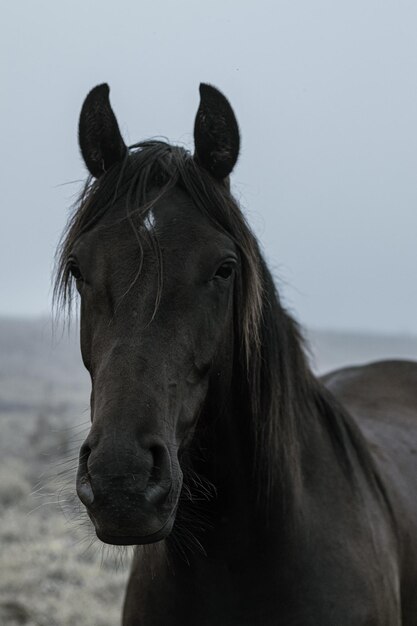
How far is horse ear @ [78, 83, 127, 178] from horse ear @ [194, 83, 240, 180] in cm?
26

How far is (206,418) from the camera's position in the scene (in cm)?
253

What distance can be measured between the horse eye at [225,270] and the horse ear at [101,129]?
1.83ft

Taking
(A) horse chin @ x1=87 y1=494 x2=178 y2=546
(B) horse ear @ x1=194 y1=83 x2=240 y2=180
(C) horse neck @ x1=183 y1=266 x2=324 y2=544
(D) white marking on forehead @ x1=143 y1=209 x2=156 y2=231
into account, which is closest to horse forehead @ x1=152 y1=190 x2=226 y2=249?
(D) white marking on forehead @ x1=143 y1=209 x2=156 y2=231

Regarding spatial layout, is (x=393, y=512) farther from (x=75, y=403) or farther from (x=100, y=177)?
(x=75, y=403)

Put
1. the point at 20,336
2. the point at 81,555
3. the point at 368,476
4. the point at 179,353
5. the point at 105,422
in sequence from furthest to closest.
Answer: the point at 20,336, the point at 81,555, the point at 368,476, the point at 179,353, the point at 105,422

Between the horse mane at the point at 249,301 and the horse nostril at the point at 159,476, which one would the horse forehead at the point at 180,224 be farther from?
the horse nostril at the point at 159,476

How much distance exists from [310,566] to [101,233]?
49.6 inches

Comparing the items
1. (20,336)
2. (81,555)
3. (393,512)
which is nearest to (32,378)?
(20,336)

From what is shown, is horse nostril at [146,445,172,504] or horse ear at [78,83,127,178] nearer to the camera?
horse nostril at [146,445,172,504]

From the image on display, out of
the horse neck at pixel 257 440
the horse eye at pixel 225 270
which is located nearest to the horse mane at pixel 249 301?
the horse neck at pixel 257 440

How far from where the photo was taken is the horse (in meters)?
2.05

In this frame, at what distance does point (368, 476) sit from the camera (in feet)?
10.3

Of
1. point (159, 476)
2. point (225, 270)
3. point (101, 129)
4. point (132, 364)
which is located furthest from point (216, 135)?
point (159, 476)

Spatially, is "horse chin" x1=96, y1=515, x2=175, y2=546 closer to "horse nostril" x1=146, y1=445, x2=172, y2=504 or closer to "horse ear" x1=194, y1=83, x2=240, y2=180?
"horse nostril" x1=146, y1=445, x2=172, y2=504
